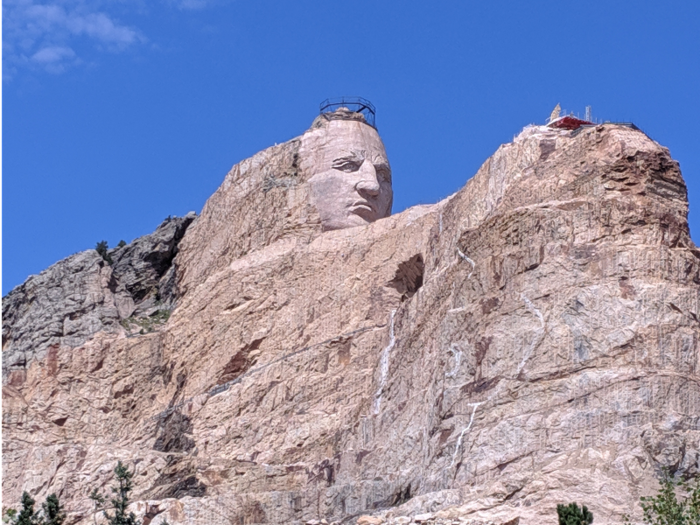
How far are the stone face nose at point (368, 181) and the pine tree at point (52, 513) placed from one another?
12.6 m

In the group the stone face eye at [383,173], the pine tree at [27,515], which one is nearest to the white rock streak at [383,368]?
the stone face eye at [383,173]

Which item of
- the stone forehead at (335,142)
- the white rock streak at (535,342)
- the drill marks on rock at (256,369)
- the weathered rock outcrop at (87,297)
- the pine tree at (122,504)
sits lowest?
the pine tree at (122,504)

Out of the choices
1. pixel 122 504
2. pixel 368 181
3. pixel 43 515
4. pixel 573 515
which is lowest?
pixel 573 515

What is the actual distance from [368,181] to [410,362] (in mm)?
9263

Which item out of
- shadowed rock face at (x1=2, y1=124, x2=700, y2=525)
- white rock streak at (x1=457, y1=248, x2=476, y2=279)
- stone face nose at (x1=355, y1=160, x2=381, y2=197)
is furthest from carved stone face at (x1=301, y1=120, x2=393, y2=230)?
white rock streak at (x1=457, y1=248, x2=476, y2=279)

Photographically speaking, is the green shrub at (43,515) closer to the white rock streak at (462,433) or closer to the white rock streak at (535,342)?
the white rock streak at (462,433)

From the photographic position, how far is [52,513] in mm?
39094

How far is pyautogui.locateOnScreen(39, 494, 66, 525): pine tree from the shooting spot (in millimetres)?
38844

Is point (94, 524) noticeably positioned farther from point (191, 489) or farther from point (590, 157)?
point (590, 157)

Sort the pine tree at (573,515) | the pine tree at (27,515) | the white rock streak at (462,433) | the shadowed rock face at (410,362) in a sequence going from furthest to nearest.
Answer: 1. the pine tree at (27,515)
2. the white rock streak at (462,433)
3. the shadowed rock face at (410,362)
4. the pine tree at (573,515)

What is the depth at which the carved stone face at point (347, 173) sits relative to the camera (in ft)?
158

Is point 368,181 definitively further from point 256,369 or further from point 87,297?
point 87,297

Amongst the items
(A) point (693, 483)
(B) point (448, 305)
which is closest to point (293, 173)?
(B) point (448, 305)

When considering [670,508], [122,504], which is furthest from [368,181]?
[670,508]
